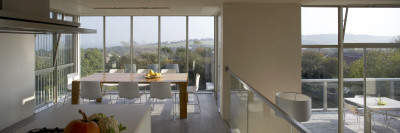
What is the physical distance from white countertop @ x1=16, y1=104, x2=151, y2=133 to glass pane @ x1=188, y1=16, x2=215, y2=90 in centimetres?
546

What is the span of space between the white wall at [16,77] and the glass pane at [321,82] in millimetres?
5321

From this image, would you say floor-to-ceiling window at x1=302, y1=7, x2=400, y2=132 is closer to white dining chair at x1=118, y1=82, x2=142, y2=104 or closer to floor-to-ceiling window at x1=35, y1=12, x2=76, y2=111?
white dining chair at x1=118, y1=82, x2=142, y2=104

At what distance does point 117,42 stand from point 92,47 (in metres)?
0.70

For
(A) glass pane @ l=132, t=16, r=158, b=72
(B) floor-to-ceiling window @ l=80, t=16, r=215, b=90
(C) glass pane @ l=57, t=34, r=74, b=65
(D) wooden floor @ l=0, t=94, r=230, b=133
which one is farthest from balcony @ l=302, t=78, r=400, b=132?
(C) glass pane @ l=57, t=34, r=74, b=65

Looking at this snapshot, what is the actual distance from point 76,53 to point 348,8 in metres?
6.70

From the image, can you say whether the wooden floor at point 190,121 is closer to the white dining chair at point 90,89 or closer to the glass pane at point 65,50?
the white dining chair at point 90,89

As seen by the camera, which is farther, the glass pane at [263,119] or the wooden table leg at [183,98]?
the wooden table leg at [183,98]

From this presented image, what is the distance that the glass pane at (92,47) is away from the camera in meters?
7.85

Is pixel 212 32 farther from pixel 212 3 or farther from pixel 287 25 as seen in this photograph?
pixel 287 25

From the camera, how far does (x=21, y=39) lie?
5152 millimetres

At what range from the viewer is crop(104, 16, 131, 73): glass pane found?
7.89 meters

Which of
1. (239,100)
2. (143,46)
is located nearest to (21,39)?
(143,46)

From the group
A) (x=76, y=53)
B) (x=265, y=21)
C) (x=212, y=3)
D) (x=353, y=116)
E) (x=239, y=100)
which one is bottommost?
(x=353, y=116)

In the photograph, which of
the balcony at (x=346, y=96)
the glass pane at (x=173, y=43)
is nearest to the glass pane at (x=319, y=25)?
the balcony at (x=346, y=96)
